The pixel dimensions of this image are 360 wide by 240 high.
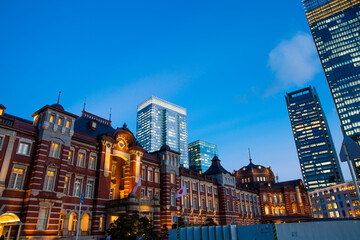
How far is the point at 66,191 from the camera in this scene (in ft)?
102

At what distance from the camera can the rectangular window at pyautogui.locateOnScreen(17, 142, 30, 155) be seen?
28188mm

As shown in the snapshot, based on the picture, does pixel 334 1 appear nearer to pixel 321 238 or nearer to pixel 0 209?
pixel 321 238

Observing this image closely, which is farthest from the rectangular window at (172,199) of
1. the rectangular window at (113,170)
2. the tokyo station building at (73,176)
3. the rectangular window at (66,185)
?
the rectangular window at (66,185)

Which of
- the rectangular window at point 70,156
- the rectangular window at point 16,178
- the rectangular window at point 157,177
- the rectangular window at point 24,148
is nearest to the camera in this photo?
the rectangular window at point 16,178

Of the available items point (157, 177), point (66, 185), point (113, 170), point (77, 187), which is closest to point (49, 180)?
point (66, 185)

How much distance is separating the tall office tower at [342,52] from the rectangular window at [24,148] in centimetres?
13444

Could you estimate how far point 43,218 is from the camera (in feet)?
89.1

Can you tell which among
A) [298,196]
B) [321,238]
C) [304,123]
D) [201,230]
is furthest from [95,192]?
[304,123]

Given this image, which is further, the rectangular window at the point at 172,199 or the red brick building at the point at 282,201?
the red brick building at the point at 282,201

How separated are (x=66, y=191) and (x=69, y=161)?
376cm

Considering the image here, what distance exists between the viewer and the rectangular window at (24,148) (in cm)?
2819

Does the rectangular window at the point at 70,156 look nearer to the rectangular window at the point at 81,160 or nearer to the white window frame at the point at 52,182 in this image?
the rectangular window at the point at 81,160

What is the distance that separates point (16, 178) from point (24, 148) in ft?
11.3

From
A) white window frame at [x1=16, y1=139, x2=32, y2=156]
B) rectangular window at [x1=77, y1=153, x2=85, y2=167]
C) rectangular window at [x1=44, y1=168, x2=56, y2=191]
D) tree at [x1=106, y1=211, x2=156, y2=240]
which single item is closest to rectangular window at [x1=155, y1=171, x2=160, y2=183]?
rectangular window at [x1=77, y1=153, x2=85, y2=167]
